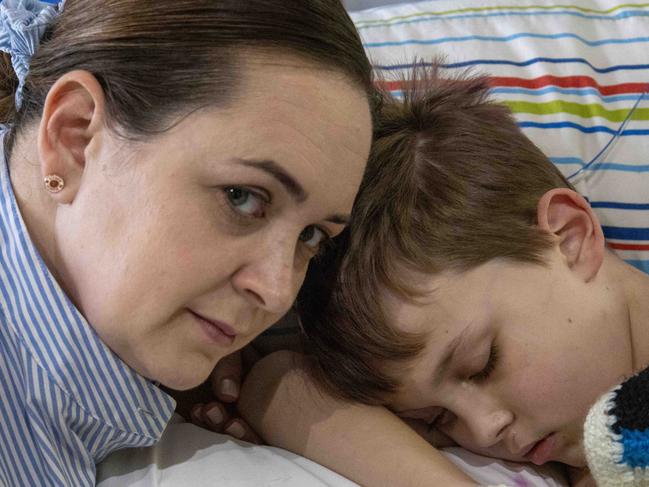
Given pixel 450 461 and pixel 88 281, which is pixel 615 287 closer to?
pixel 450 461

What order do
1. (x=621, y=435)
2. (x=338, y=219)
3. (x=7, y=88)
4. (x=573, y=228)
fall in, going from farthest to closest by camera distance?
(x=573, y=228)
(x=7, y=88)
(x=338, y=219)
(x=621, y=435)

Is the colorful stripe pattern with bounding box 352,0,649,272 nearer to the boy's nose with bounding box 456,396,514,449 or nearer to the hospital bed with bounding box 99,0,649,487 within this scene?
the hospital bed with bounding box 99,0,649,487

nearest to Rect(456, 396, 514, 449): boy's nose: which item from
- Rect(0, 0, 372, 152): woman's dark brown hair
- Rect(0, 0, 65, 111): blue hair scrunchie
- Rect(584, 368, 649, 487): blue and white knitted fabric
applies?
Rect(584, 368, 649, 487): blue and white knitted fabric

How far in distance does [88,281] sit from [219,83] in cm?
24

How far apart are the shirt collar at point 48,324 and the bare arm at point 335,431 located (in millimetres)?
252

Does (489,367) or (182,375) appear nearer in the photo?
(182,375)

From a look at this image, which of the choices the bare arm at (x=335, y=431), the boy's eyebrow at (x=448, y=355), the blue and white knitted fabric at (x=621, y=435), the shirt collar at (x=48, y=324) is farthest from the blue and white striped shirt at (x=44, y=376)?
the blue and white knitted fabric at (x=621, y=435)

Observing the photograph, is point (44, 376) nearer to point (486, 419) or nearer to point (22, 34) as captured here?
point (22, 34)

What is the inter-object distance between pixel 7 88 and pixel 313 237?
0.41 metres

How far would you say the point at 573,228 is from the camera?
49.5 inches

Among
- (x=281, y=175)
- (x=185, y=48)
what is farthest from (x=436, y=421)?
(x=185, y=48)

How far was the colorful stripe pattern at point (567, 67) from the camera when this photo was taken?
149 cm

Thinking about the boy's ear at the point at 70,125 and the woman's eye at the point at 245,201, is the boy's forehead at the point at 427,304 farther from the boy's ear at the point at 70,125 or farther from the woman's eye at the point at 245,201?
the boy's ear at the point at 70,125

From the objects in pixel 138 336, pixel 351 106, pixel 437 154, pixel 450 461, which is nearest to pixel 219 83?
pixel 351 106
